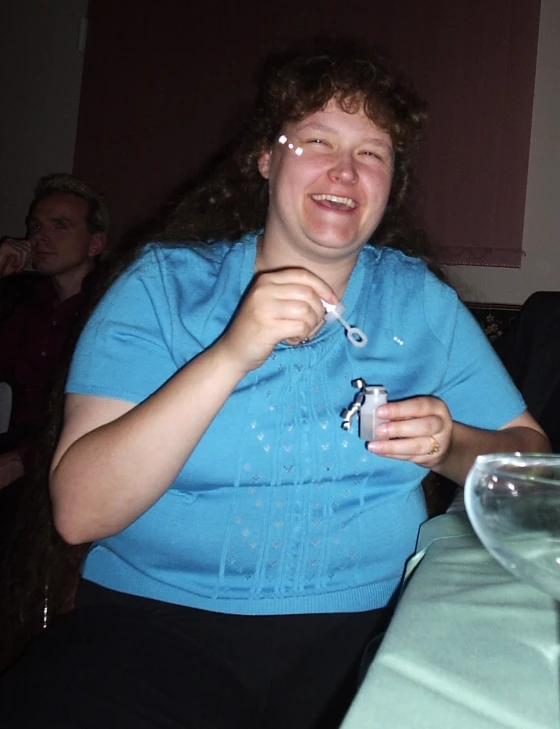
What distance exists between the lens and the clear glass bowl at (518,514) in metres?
0.45

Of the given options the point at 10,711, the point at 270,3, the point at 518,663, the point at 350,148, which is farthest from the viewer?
the point at 270,3

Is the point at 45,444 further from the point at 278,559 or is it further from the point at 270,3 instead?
the point at 270,3

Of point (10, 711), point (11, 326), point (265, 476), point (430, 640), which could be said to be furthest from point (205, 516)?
point (11, 326)

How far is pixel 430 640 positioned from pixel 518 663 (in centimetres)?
6

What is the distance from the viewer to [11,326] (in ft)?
7.27

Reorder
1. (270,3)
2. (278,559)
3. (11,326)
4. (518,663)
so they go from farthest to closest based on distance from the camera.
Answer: (270,3), (11,326), (278,559), (518,663)

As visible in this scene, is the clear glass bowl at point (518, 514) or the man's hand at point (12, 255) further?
the man's hand at point (12, 255)

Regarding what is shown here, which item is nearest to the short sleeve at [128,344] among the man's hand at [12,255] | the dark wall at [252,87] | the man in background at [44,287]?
the man in background at [44,287]

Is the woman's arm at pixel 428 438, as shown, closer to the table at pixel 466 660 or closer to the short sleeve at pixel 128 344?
the table at pixel 466 660

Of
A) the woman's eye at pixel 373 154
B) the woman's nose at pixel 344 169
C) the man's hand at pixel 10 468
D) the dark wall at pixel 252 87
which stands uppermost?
the dark wall at pixel 252 87

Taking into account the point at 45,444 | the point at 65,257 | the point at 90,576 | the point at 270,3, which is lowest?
the point at 90,576

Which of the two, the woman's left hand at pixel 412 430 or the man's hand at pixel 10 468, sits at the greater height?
the woman's left hand at pixel 412 430

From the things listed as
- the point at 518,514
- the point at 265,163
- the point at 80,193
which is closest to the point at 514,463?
the point at 518,514

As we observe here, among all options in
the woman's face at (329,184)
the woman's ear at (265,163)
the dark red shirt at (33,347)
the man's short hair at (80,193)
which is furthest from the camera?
the man's short hair at (80,193)
